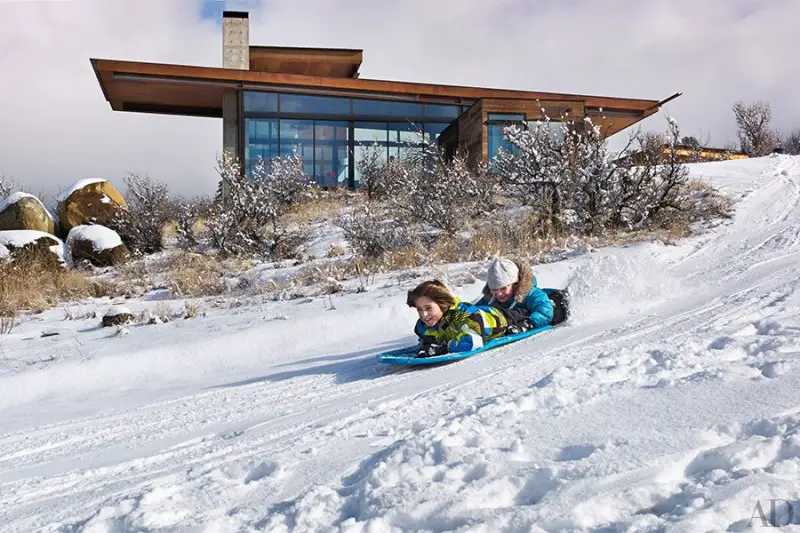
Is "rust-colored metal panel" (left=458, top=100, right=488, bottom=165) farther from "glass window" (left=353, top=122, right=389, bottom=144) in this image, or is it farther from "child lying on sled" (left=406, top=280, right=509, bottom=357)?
"child lying on sled" (left=406, top=280, right=509, bottom=357)

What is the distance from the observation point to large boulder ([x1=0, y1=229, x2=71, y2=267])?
13750 mm

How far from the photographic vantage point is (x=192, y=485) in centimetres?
252

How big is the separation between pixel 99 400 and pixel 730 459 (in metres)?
4.75

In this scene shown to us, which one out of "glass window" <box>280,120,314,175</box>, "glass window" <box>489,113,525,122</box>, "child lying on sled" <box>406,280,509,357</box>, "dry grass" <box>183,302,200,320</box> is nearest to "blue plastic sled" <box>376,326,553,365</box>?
"child lying on sled" <box>406,280,509,357</box>

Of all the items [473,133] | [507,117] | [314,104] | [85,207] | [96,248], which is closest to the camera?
[96,248]

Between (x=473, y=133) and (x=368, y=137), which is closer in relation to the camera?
(x=473, y=133)

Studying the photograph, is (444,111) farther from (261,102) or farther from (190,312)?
(190,312)

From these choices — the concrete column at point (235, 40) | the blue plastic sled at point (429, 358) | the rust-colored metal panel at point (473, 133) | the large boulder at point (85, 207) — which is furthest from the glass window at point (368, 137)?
the blue plastic sled at point (429, 358)

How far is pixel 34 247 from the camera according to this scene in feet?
46.2

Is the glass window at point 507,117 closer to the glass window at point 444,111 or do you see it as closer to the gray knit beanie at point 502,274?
the glass window at point 444,111

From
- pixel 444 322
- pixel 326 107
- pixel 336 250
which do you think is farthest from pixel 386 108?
pixel 444 322

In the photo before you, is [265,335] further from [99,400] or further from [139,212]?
[139,212]

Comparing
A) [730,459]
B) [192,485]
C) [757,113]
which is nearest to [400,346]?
[192,485]

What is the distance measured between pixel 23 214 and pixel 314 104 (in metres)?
10.1
